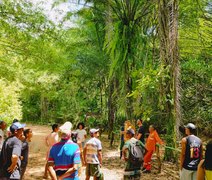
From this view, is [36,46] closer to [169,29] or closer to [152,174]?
[169,29]

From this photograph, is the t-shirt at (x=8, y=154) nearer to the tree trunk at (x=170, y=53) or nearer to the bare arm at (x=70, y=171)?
the bare arm at (x=70, y=171)

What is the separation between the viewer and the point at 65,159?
3686mm

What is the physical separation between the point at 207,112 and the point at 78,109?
35.8ft

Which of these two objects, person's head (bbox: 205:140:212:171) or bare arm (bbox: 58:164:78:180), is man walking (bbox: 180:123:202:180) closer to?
person's head (bbox: 205:140:212:171)

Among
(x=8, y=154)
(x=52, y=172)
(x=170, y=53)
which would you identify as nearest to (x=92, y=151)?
(x=8, y=154)

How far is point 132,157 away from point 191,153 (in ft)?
3.62

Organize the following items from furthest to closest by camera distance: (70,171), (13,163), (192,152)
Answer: (192,152), (13,163), (70,171)

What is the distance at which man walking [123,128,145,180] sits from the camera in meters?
5.24

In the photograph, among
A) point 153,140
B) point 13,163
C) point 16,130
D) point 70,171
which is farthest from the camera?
point 153,140

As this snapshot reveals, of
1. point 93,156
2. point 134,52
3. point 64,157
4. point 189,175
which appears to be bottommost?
point 189,175

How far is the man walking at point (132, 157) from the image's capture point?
5238 millimetres

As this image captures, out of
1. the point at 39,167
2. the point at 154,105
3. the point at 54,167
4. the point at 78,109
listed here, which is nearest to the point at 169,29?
the point at 154,105

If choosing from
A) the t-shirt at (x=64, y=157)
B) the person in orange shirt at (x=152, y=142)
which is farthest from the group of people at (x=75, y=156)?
the person in orange shirt at (x=152, y=142)

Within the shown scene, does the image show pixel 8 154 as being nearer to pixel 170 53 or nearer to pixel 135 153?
pixel 135 153
